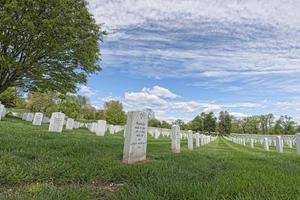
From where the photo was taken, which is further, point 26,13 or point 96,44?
point 96,44

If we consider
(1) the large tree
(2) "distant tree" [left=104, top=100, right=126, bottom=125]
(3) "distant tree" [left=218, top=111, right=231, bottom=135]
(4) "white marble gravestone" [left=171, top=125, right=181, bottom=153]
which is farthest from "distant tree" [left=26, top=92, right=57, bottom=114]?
(3) "distant tree" [left=218, top=111, right=231, bottom=135]

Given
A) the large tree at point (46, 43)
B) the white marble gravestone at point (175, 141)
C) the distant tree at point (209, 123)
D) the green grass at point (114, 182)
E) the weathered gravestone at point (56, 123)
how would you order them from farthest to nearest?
1. the distant tree at point (209, 123)
2. the weathered gravestone at point (56, 123)
3. the large tree at point (46, 43)
4. the white marble gravestone at point (175, 141)
5. the green grass at point (114, 182)

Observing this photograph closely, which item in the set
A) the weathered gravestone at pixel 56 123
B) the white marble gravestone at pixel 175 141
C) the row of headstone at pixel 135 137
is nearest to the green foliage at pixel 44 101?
the weathered gravestone at pixel 56 123

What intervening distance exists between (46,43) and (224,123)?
112 metres

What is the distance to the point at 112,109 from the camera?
61.2 metres

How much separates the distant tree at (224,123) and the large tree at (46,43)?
107951mm

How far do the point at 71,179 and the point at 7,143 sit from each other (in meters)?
3.60

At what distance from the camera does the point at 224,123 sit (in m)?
118

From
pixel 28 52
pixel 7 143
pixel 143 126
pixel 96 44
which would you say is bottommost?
pixel 7 143

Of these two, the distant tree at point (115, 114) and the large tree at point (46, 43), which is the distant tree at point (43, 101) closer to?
the distant tree at point (115, 114)

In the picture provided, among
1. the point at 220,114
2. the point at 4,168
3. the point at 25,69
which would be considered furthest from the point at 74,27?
the point at 220,114

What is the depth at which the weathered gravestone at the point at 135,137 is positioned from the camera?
655 cm

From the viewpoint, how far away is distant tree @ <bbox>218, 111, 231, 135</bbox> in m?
117

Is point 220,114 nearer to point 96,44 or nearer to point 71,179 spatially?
point 96,44
